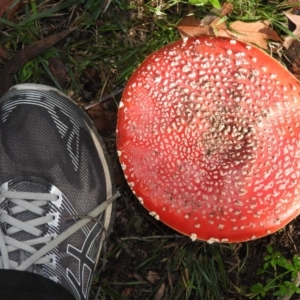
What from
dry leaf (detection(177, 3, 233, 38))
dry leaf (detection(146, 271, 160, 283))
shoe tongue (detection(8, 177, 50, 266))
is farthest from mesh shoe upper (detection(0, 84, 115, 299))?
dry leaf (detection(177, 3, 233, 38))

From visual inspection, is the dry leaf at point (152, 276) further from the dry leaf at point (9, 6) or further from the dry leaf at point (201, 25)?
the dry leaf at point (9, 6)

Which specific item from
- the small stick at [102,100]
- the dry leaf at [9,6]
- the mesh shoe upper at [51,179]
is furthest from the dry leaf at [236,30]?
the dry leaf at [9,6]

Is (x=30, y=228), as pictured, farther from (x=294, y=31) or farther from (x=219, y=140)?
(x=294, y=31)

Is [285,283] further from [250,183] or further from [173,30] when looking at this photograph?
[173,30]

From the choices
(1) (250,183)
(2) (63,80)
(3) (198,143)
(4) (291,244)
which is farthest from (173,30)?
(4) (291,244)

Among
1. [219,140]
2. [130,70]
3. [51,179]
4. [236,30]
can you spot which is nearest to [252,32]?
[236,30]

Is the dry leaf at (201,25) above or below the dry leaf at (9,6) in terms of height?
above
